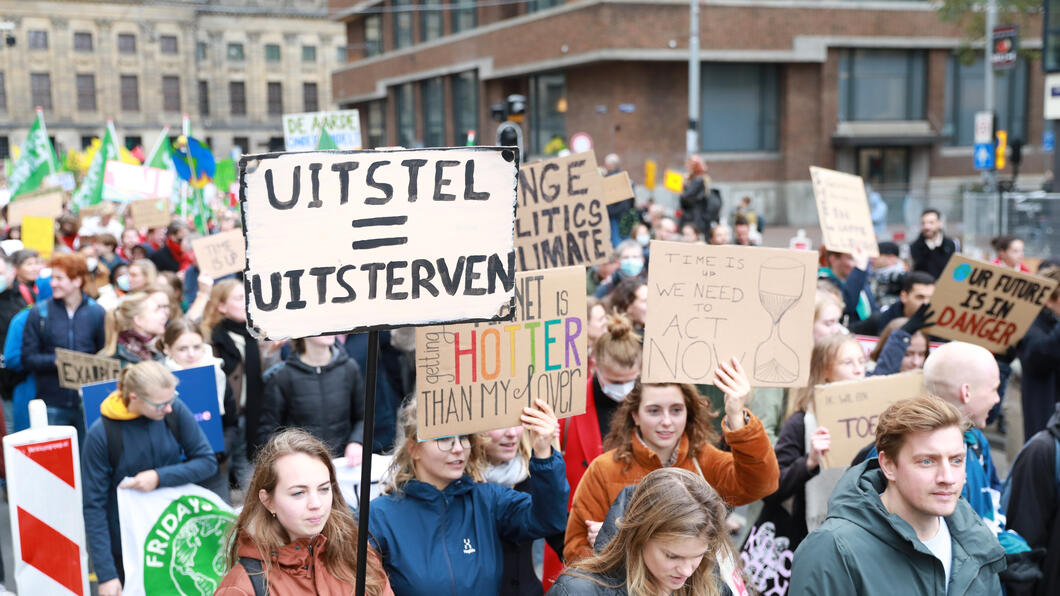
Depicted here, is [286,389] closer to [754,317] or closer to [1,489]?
[754,317]

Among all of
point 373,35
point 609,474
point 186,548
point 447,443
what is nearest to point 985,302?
point 609,474

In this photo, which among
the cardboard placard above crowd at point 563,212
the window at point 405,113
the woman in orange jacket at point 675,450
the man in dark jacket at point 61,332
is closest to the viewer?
the woman in orange jacket at point 675,450

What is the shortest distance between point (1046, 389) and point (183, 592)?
5.10 meters

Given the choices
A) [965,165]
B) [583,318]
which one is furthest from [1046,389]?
[965,165]

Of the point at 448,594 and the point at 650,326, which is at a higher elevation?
the point at 650,326

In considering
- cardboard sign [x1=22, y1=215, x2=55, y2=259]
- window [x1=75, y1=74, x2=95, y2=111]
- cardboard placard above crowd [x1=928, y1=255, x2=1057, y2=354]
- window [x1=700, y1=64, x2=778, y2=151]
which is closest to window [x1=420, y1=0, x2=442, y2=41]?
window [x1=700, y1=64, x2=778, y2=151]

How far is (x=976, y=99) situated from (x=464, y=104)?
61.2 feet

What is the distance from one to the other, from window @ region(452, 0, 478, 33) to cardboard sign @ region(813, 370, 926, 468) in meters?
35.3

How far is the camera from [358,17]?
162 ft

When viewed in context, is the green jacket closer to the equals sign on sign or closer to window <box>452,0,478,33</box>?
the equals sign on sign

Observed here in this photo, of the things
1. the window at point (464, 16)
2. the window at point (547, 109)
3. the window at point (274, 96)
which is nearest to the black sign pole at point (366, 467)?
the window at point (547, 109)

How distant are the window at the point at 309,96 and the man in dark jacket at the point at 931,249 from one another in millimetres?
75217

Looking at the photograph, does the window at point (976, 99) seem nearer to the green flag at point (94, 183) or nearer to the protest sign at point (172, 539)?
the green flag at point (94, 183)

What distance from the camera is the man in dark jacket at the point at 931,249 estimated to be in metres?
9.87
